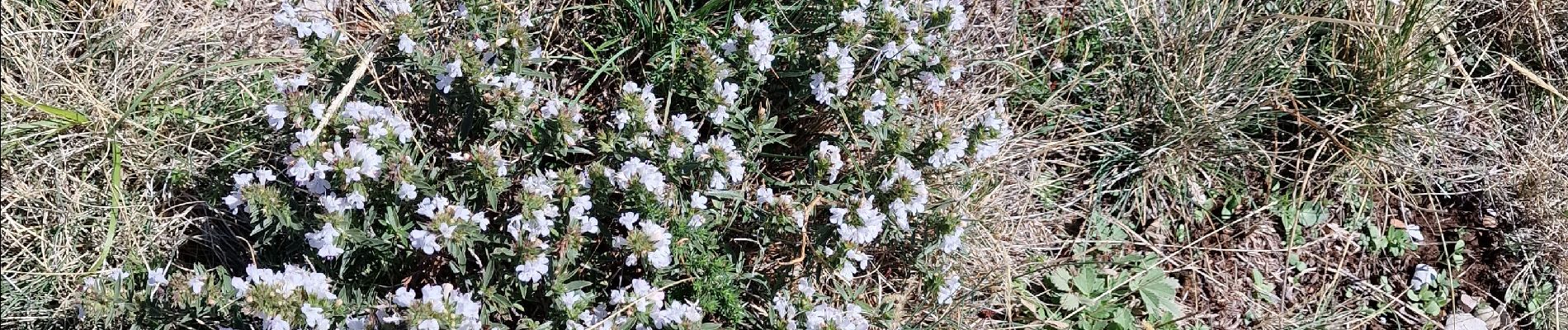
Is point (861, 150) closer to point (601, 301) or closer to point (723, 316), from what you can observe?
point (723, 316)

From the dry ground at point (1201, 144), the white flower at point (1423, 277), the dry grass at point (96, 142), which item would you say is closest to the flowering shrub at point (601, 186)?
the dry grass at point (96, 142)

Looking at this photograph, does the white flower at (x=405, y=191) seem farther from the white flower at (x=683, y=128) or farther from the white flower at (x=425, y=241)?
the white flower at (x=683, y=128)

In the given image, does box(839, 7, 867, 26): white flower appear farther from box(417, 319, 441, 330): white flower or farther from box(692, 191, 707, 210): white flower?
box(417, 319, 441, 330): white flower

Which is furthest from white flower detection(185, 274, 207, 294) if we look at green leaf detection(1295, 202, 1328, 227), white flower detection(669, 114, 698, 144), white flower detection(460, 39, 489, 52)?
green leaf detection(1295, 202, 1328, 227)

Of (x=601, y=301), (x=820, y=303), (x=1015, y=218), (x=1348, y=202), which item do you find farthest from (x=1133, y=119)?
(x=601, y=301)

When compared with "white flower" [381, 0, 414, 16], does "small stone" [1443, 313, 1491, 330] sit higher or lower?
lower

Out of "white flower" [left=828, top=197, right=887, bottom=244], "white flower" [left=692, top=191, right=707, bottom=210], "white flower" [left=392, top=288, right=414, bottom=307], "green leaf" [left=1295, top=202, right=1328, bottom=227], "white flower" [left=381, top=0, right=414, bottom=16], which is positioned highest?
"white flower" [left=381, top=0, right=414, bottom=16]
